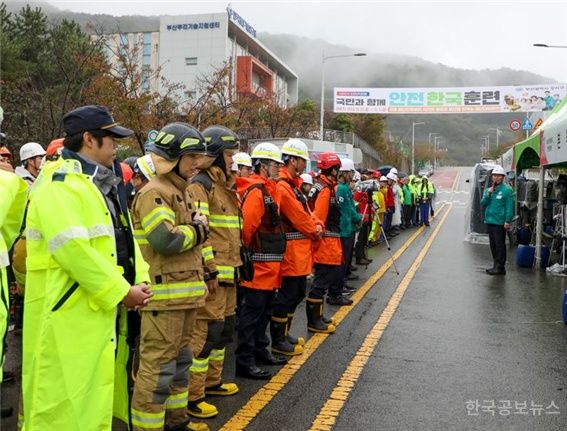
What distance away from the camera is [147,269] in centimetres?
348

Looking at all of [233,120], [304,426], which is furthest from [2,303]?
[233,120]

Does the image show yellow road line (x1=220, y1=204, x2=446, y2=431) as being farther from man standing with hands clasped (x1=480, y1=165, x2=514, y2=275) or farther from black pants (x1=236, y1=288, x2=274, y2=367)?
man standing with hands clasped (x1=480, y1=165, x2=514, y2=275)

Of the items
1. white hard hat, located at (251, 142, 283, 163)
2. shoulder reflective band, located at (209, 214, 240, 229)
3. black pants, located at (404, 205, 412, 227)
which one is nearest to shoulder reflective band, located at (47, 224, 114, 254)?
shoulder reflective band, located at (209, 214, 240, 229)

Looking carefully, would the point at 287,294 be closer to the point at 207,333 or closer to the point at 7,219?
the point at 207,333

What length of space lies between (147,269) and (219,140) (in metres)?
1.66

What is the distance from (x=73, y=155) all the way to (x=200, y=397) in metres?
2.21

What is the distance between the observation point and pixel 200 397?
4.58 meters

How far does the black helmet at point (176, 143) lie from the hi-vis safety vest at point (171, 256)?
6.1 inches

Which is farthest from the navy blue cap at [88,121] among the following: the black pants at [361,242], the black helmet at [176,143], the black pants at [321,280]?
the black pants at [361,242]

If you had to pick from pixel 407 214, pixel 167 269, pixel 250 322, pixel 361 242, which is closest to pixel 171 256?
pixel 167 269

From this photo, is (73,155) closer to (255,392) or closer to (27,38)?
(255,392)

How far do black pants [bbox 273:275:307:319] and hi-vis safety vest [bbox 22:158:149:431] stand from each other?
3042 mm

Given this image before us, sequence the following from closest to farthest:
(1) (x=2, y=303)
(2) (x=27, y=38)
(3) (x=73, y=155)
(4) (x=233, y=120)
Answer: (1) (x=2, y=303), (3) (x=73, y=155), (4) (x=233, y=120), (2) (x=27, y=38)

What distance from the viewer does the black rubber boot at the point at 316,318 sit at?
23.1ft
